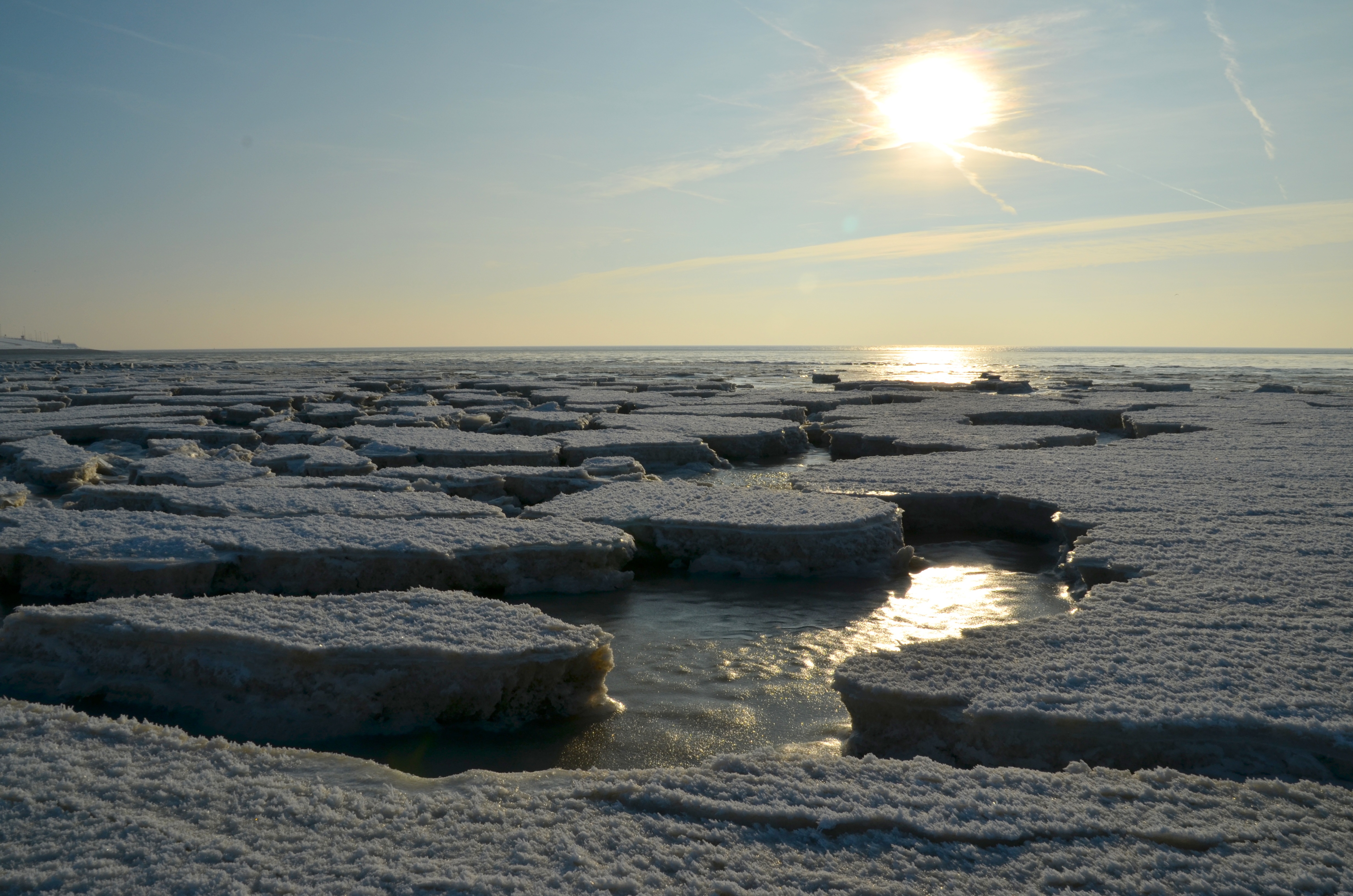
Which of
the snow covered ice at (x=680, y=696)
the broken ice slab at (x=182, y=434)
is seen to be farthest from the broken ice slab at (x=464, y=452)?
the broken ice slab at (x=182, y=434)

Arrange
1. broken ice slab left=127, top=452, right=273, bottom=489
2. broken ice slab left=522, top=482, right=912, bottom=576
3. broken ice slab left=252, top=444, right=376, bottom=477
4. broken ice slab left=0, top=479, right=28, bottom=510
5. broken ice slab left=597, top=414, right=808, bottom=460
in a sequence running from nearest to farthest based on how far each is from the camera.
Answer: broken ice slab left=522, top=482, right=912, bottom=576 < broken ice slab left=0, top=479, right=28, bottom=510 < broken ice slab left=127, top=452, right=273, bottom=489 < broken ice slab left=252, top=444, right=376, bottom=477 < broken ice slab left=597, top=414, right=808, bottom=460

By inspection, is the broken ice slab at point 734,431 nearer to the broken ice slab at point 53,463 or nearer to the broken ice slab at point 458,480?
the broken ice slab at point 458,480

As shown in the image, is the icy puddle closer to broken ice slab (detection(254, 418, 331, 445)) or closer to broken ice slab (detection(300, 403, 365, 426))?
broken ice slab (detection(254, 418, 331, 445))

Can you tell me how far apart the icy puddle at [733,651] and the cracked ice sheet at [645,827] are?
0.63 meters

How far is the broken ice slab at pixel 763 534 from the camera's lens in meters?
4.90

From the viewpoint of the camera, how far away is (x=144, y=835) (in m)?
1.85

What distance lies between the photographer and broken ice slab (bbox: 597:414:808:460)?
31.3ft

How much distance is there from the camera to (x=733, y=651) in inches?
151

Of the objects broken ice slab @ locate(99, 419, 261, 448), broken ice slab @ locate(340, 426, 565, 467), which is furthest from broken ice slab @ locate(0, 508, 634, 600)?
broken ice slab @ locate(99, 419, 261, 448)

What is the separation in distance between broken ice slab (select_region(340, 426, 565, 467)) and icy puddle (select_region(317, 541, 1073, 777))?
300cm

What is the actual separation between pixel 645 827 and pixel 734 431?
7.77 meters

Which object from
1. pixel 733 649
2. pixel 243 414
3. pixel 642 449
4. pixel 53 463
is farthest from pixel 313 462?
pixel 243 414

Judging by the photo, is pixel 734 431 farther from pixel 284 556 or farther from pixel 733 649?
pixel 284 556

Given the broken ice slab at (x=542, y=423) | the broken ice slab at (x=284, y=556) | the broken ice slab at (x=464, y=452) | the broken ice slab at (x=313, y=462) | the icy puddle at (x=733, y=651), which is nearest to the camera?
the icy puddle at (x=733, y=651)
